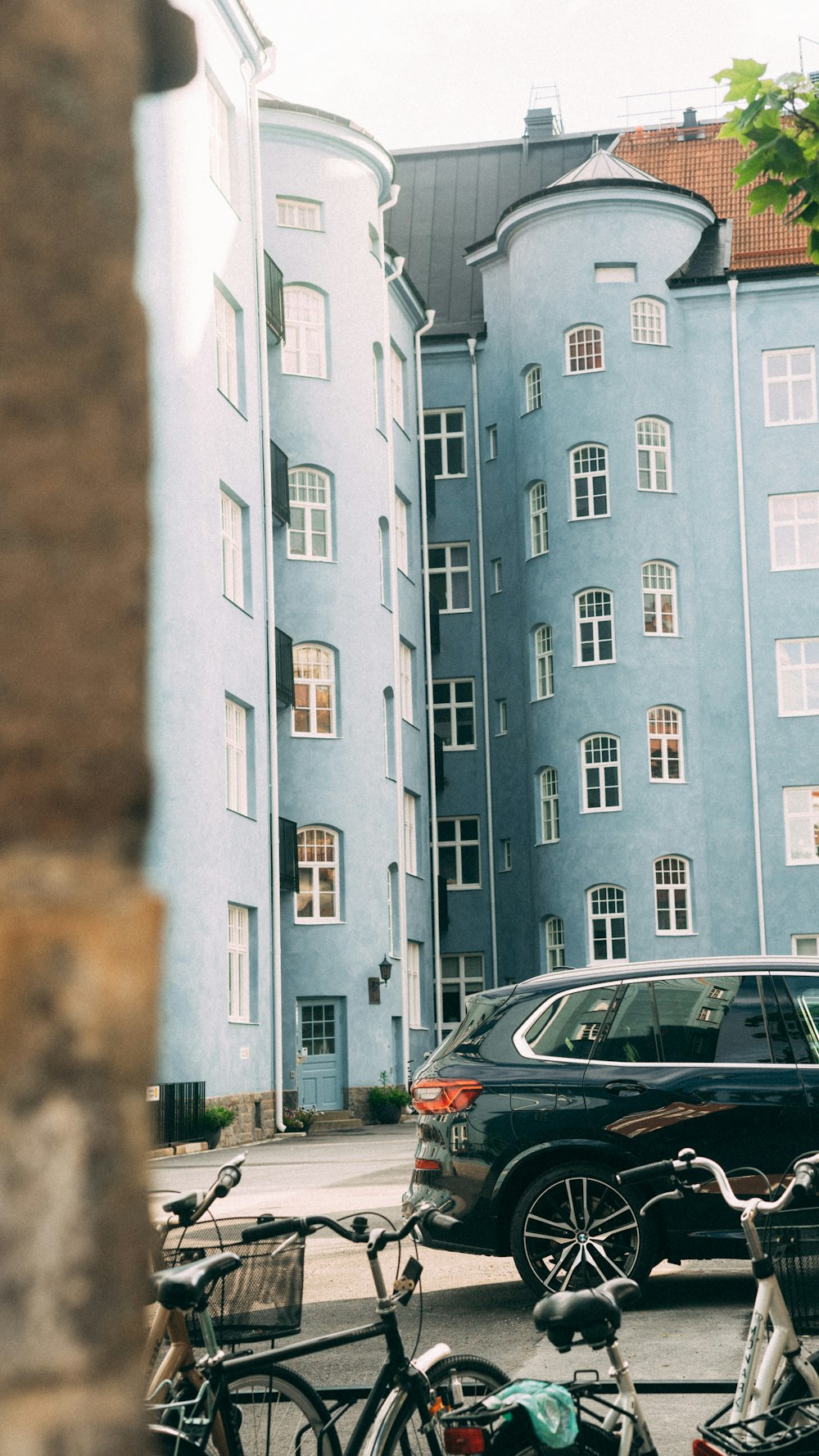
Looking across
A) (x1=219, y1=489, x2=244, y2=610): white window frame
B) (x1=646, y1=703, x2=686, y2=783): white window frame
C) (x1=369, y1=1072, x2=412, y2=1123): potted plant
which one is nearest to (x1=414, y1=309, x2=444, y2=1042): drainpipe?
(x1=646, y1=703, x2=686, y2=783): white window frame

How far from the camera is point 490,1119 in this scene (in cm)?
1037

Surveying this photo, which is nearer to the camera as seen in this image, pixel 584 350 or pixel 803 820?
pixel 803 820

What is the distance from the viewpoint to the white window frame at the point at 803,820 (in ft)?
142

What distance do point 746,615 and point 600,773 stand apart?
18.3ft

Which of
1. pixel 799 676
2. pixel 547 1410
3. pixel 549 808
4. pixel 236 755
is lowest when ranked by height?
pixel 547 1410

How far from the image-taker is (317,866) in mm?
38188

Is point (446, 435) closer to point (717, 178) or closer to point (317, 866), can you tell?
point (717, 178)

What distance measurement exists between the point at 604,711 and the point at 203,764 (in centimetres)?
1694

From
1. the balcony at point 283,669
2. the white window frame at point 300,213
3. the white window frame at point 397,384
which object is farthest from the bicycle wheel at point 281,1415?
the white window frame at point 397,384

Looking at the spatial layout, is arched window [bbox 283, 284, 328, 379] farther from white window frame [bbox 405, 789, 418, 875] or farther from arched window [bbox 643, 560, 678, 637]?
white window frame [bbox 405, 789, 418, 875]

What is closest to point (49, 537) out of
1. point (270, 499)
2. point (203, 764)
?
point (203, 764)

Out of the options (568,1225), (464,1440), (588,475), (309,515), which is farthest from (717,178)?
(464,1440)

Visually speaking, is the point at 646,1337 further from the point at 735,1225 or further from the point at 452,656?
the point at 452,656

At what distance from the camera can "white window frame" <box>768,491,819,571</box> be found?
147 ft
